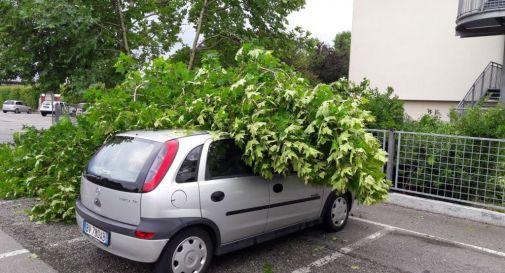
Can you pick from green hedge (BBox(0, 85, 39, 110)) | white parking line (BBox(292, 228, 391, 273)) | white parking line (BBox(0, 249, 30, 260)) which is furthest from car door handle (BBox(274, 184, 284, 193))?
green hedge (BBox(0, 85, 39, 110))

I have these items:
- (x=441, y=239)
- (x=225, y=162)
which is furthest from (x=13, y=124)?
(x=441, y=239)

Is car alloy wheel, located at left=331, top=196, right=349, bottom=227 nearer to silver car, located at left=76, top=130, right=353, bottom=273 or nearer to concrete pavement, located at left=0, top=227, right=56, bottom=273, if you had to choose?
silver car, located at left=76, top=130, right=353, bottom=273

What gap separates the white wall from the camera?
555 inches

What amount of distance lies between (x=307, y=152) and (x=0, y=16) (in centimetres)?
754

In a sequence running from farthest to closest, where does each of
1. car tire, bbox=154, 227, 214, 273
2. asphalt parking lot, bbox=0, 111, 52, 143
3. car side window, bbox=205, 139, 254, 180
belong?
asphalt parking lot, bbox=0, 111, 52, 143 → car side window, bbox=205, 139, 254, 180 → car tire, bbox=154, 227, 214, 273

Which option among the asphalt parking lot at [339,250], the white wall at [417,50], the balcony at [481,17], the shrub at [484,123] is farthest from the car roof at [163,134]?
the white wall at [417,50]

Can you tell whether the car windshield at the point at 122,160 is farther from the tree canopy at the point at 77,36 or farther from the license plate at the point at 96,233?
the tree canopy at the point at 77,36

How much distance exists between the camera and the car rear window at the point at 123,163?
370cm

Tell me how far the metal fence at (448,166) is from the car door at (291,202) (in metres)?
3.00

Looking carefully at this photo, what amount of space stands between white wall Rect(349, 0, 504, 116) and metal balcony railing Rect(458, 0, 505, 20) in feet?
11.3

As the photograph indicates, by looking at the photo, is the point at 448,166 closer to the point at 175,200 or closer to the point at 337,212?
the point at 337,212

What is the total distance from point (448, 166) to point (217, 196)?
4757 mm

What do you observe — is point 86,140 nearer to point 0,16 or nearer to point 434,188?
point 0,16

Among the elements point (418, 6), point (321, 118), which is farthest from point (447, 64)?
point (321, 118)
